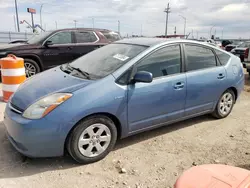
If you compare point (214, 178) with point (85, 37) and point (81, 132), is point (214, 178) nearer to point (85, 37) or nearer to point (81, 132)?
point (81, 132)

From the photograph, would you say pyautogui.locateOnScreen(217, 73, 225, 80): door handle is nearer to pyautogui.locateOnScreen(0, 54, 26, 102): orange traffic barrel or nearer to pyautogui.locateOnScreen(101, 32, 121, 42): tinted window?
pyautogui.locateOnScreen(0, 54, 26, 102): orange traffic barrel

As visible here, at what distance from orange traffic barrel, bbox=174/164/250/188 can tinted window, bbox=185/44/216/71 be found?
2379 millimetres

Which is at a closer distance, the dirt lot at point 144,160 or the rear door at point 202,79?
the dirt lot at point 144,160

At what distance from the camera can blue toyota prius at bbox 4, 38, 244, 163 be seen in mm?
2748

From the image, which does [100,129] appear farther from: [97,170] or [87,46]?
[87,46]

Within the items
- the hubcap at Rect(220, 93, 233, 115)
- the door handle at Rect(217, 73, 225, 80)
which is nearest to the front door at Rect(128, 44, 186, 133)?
the door handle at Rect(217, 73, 225, 80)

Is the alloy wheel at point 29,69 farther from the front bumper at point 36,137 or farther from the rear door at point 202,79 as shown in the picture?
the rear door at point 202,79

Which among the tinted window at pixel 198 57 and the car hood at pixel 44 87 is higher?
the tinted window at pixel 198 57

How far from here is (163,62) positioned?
356cm

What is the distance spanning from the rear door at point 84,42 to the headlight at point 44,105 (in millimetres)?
5504

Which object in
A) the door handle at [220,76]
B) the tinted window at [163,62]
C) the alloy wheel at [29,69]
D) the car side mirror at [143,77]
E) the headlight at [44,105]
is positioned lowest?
the alloy wheel at [29,69]

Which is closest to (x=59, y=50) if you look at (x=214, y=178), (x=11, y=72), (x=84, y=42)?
(x=84, y=42)

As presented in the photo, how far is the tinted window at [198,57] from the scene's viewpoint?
387cm

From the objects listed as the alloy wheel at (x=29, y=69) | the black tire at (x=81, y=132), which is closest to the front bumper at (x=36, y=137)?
the black tire at (x=81, y=132)
